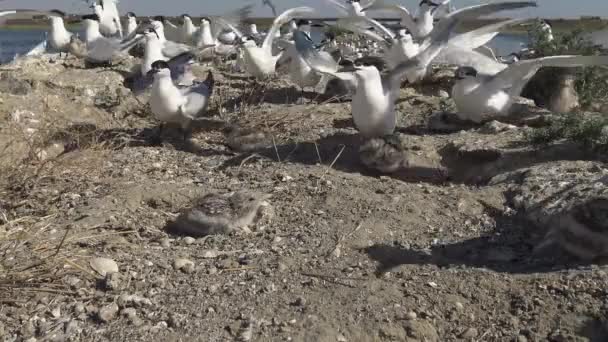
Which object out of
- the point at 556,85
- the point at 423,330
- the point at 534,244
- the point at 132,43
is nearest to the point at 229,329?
the point at 423,330

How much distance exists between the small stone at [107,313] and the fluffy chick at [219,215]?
37.8 inches

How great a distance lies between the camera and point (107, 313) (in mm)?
3109

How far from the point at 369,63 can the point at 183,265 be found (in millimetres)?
2860

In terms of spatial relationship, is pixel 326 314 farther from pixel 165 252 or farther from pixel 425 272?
pixel 165 252

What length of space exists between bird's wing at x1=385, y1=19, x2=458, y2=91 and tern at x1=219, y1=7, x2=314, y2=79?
10.9 ft

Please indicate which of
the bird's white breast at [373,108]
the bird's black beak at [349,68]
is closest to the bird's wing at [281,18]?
the bird's black beak at [349,68]

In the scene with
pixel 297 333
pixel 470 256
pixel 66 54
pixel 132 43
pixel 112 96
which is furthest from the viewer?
pixel 66 54

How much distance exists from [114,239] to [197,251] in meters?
0.47

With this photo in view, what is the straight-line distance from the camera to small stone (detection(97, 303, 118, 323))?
309 centimetres

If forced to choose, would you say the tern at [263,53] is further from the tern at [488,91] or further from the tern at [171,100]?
the tern at [488,91]

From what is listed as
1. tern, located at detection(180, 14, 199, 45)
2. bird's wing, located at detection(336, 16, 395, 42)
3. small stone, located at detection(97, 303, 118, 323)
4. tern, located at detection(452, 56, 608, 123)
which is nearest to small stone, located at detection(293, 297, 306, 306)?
small stone, located at detection(97, 303, 118, 323)

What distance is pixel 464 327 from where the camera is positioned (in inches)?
119

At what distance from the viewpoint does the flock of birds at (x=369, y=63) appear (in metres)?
5.63

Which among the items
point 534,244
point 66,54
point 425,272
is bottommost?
point 66,54
